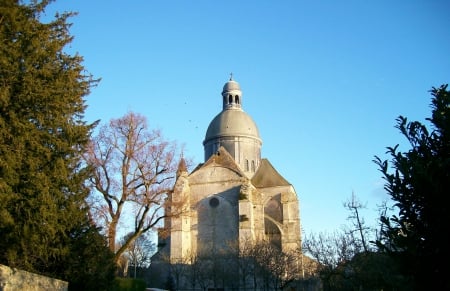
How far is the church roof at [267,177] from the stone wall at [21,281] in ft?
117

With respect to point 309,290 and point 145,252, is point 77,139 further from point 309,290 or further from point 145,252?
point 145,252

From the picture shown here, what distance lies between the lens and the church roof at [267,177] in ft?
148

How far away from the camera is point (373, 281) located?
1739 cm

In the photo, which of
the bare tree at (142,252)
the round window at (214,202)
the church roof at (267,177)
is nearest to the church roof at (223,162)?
the round window at (214,202)

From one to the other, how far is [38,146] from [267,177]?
116 ft

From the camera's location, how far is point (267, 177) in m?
46.3

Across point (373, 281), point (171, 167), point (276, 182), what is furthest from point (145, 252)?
point (373, 281)

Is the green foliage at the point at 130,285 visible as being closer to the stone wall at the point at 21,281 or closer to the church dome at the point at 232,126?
the stone wall at the point at 21,281

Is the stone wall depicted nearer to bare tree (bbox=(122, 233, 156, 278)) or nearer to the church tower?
the church tower

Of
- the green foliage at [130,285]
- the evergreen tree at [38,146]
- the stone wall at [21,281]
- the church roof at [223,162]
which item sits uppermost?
the church roof at [223,162]

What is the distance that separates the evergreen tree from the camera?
11.9 meters

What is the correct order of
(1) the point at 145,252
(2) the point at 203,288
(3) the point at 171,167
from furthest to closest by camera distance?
(1) the point at 145,252
(2) the point at 203,288
(3) the point at 171,167

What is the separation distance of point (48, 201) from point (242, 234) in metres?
24.3

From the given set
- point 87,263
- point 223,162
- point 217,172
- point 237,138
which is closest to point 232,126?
point 237,138
